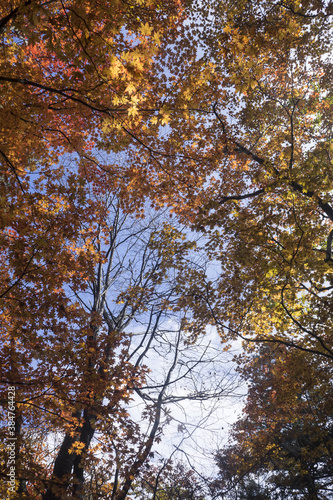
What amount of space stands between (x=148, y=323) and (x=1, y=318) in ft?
16.4

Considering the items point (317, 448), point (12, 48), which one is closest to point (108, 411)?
point (317, 448)

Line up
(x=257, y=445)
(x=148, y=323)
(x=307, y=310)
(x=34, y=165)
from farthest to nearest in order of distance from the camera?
(x=257, y=445) → (x=148, y=323) → (x=307, y=310) → (x=34, y=165)

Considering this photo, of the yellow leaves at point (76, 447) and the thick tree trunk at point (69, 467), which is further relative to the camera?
the yellow leaves at point (76, 447)

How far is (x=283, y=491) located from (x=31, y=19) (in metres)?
16.3

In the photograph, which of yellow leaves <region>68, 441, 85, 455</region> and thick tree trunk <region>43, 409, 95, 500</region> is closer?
thick tree trunk <region>43, 409, 95, 500</region>

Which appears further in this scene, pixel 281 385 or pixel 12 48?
pixel 281 385

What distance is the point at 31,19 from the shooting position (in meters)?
2.90

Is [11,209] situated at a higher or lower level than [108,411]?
higher

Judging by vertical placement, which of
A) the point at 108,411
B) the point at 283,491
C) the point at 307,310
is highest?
the point at 307,310

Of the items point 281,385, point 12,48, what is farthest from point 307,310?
point 12,48

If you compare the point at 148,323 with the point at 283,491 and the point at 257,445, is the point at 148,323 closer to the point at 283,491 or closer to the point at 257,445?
the point at 257,445

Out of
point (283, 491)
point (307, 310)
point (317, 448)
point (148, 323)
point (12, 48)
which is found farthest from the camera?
point (283, 491)

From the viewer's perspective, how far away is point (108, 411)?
666cm

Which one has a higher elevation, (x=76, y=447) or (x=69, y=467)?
(x=76, y=447)
